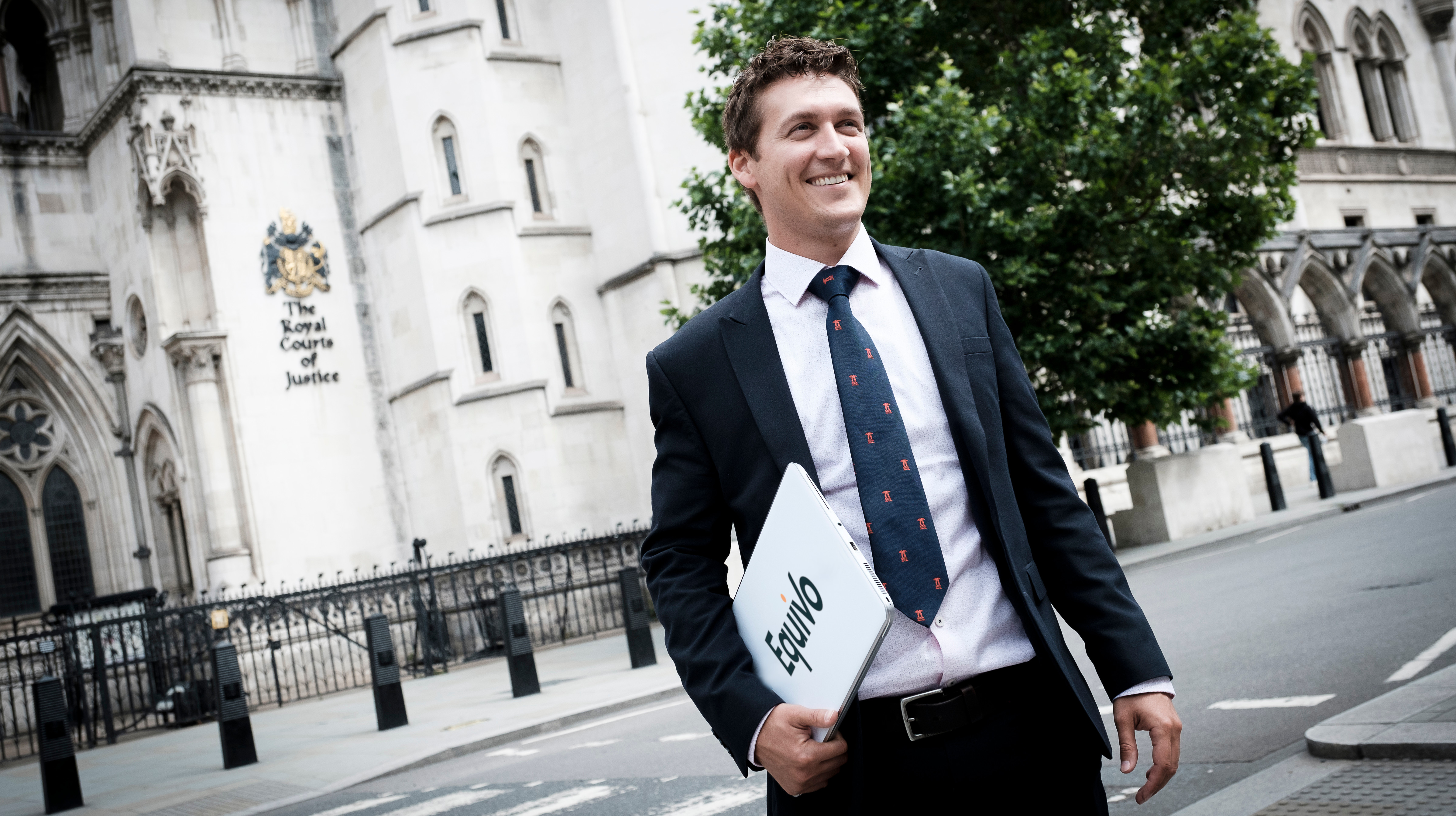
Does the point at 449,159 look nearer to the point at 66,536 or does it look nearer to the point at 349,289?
the point at 349,289

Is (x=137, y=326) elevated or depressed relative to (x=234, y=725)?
elevated

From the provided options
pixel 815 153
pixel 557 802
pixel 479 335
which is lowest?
pixel 557 802

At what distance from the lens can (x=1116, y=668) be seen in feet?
6.45

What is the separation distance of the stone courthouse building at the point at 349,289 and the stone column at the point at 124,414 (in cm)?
7

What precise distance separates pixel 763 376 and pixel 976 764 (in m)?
0.74

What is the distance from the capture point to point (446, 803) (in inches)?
270

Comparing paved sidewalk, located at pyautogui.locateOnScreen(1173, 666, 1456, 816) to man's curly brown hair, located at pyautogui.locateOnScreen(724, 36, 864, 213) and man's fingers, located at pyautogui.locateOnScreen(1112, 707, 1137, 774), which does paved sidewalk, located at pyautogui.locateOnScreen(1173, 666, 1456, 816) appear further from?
man's curly brown hair, located at pyautogui.locateOnScreen(724, 36, 864, 213)

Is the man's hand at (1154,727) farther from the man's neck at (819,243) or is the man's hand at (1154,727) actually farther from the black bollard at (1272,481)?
the black bollard at (1272,481)

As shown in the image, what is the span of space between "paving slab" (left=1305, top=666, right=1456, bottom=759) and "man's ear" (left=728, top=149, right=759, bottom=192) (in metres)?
3.35

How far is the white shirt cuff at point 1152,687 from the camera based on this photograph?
6.38 feet

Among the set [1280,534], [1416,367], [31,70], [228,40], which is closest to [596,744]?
[1280,534]

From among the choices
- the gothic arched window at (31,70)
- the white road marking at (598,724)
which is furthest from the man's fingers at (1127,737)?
the gothic arched window at (31,70)

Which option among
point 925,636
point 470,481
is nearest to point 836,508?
point 925,636

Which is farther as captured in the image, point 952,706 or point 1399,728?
point 1399,728
